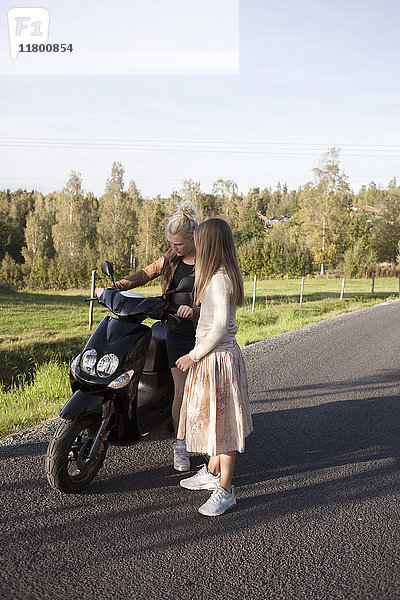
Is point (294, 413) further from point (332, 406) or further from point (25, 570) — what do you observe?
point (25, 570)

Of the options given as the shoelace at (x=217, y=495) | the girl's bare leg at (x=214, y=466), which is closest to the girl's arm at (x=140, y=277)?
the girl's bare leg at (x=214, y=466)

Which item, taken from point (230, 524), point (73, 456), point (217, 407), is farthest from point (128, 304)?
point (230, 524)

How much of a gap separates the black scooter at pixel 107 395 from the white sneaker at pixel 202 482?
44cm

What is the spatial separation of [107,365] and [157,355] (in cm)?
54

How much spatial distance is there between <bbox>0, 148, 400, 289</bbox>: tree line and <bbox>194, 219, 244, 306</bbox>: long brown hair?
123 feet

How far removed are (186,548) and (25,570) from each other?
81 cm

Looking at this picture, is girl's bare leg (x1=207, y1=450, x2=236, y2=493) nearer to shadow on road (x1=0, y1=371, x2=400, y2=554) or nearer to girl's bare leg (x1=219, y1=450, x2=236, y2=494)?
girl's bare leg (x1=219, y1=450, x2=236, y2=494)

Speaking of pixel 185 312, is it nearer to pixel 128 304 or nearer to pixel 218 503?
pixel 128 304

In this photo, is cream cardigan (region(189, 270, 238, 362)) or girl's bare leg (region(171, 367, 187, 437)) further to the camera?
girl's bare leg (region(171, 367, 187, 437))

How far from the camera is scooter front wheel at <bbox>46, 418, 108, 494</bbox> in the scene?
324 cm

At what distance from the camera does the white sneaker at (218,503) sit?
3.23 meters

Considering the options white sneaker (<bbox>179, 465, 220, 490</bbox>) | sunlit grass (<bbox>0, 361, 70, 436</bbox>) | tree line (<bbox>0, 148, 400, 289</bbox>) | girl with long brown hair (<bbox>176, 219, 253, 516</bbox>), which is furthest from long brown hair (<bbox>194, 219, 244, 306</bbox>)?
tree line (<bbox>0, 148, 400, 289</bbox>)

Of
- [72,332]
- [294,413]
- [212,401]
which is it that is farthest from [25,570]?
[72,332]

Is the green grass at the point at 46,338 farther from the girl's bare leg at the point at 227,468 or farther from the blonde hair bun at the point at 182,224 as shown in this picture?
the blonde hair bun at the point at 182,224
